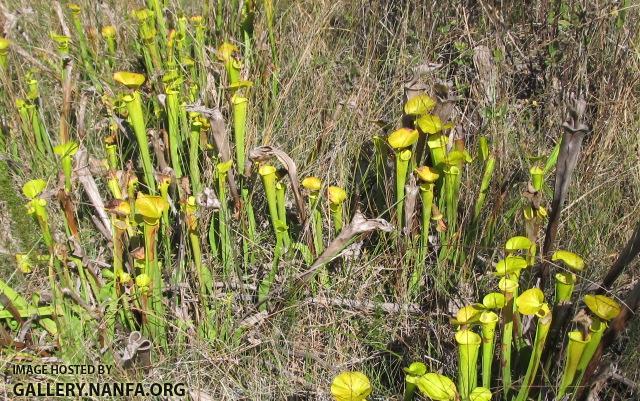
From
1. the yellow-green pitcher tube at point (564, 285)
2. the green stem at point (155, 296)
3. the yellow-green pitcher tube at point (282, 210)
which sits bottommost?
the green stem at point (155, 296)

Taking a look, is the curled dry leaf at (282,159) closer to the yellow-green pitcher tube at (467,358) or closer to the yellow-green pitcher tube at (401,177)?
the yellow-green pitcher tube at (401,177)

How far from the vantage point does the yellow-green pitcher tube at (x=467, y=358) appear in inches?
43.1

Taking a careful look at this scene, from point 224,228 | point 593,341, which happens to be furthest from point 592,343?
point 224,228

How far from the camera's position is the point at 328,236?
68.1 inches

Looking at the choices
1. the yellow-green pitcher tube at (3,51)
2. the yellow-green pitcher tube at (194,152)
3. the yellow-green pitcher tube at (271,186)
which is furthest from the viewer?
the yellow-green pitcher tube at (3,51)

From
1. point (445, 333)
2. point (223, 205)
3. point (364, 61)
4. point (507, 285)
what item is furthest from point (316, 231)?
point (364, 61)

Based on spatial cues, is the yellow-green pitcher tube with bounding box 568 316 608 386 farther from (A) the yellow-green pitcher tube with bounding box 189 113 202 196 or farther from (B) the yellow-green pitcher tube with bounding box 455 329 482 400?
(A) the yellow-green pitcher tube with bounding box 189 113 202 196

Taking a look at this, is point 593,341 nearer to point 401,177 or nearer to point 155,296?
point 401,177

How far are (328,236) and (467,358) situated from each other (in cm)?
68

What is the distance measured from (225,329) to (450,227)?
0.60 m

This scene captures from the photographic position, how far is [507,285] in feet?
3.66

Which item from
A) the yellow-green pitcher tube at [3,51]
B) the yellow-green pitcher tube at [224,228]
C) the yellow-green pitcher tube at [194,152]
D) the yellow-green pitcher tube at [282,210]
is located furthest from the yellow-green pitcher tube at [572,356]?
the yellow-green pitcher tube at [3,51]

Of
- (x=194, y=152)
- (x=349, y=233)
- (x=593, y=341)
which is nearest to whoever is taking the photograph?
(x=593, y=341)

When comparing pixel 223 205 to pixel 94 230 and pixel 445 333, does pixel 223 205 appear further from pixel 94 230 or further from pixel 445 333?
pixel 445 333
